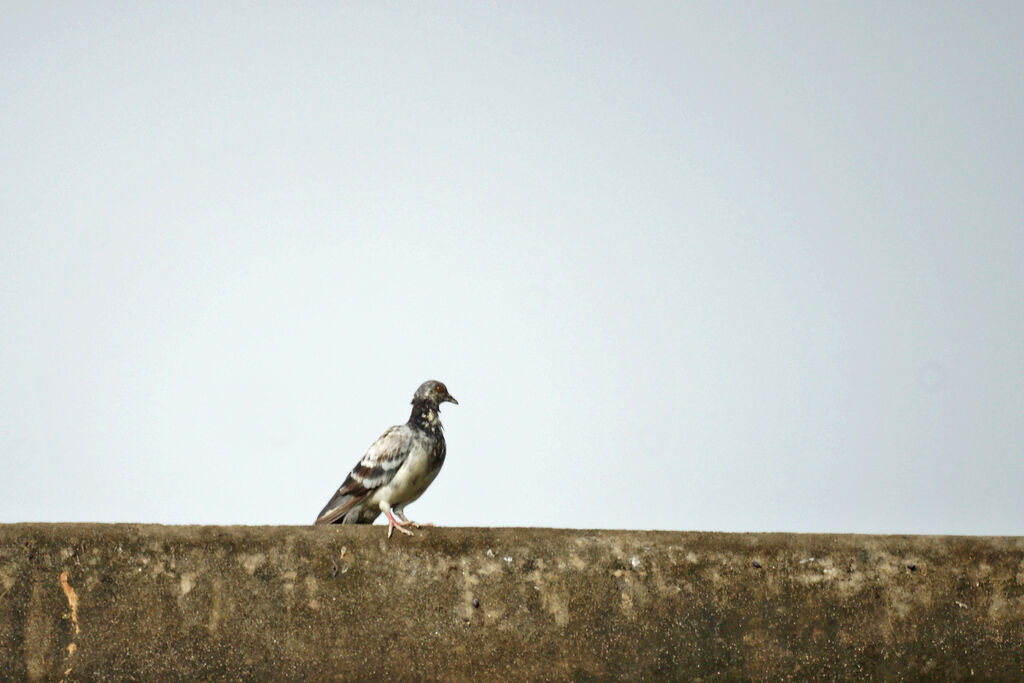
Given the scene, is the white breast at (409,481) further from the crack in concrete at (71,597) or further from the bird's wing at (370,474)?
the crack in concrete at (71,597)

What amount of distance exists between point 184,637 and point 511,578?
1.27m

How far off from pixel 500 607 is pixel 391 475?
2.04m

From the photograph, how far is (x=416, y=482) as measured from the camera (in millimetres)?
5848

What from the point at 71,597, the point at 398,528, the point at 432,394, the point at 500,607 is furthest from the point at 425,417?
the point at 71,597

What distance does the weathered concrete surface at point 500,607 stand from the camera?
149 inches

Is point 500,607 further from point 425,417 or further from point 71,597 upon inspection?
point 425,417

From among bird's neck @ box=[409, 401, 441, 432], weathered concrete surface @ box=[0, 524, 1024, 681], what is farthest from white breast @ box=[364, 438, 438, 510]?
weathered concrete surface @ box=[0, 524, 1024, 681]

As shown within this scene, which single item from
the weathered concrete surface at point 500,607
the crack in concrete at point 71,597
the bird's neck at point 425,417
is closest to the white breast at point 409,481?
the bird's neck at point 425,417

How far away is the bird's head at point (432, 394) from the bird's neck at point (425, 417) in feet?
0.13

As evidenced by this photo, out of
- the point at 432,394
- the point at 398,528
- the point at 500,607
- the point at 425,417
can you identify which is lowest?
the point at 500,607

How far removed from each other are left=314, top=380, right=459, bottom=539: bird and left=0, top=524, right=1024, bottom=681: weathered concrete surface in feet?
4.90

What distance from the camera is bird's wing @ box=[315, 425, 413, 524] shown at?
565 centimetres

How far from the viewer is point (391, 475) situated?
5758 millimetres

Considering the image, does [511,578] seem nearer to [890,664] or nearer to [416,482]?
[890,664]
